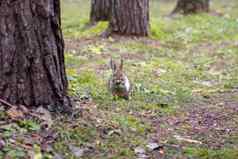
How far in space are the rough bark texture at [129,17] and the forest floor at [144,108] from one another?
0.21 metres

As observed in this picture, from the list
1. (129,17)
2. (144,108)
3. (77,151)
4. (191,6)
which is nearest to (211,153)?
(77,151)

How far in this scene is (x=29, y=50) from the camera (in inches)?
174

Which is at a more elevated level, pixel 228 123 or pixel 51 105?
pixel 51 105

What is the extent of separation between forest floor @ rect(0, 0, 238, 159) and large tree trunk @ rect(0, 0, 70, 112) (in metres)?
0.15

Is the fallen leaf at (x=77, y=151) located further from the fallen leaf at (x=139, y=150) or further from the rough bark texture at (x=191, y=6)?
the rough bark texture at (x=191, y=6)

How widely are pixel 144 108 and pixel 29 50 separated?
1.69 m

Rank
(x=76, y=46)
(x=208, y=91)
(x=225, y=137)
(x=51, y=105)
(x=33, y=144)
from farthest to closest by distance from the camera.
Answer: (x=76, y=46) → (x=208, y=91) → (x=225, y=137) → (x=51, y=105) → (x=33, y=144)

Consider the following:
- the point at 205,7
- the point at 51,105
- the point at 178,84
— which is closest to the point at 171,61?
the point at 178,84

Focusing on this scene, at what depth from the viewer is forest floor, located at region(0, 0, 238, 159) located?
433cm

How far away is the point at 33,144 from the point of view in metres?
4.08

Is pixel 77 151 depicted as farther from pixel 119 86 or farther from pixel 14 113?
pixel 119 86

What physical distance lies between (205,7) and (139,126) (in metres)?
A: 10.0

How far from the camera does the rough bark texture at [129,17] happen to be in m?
9.83

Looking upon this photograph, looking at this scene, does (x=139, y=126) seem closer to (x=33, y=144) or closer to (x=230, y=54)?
(x=33, y=144)
